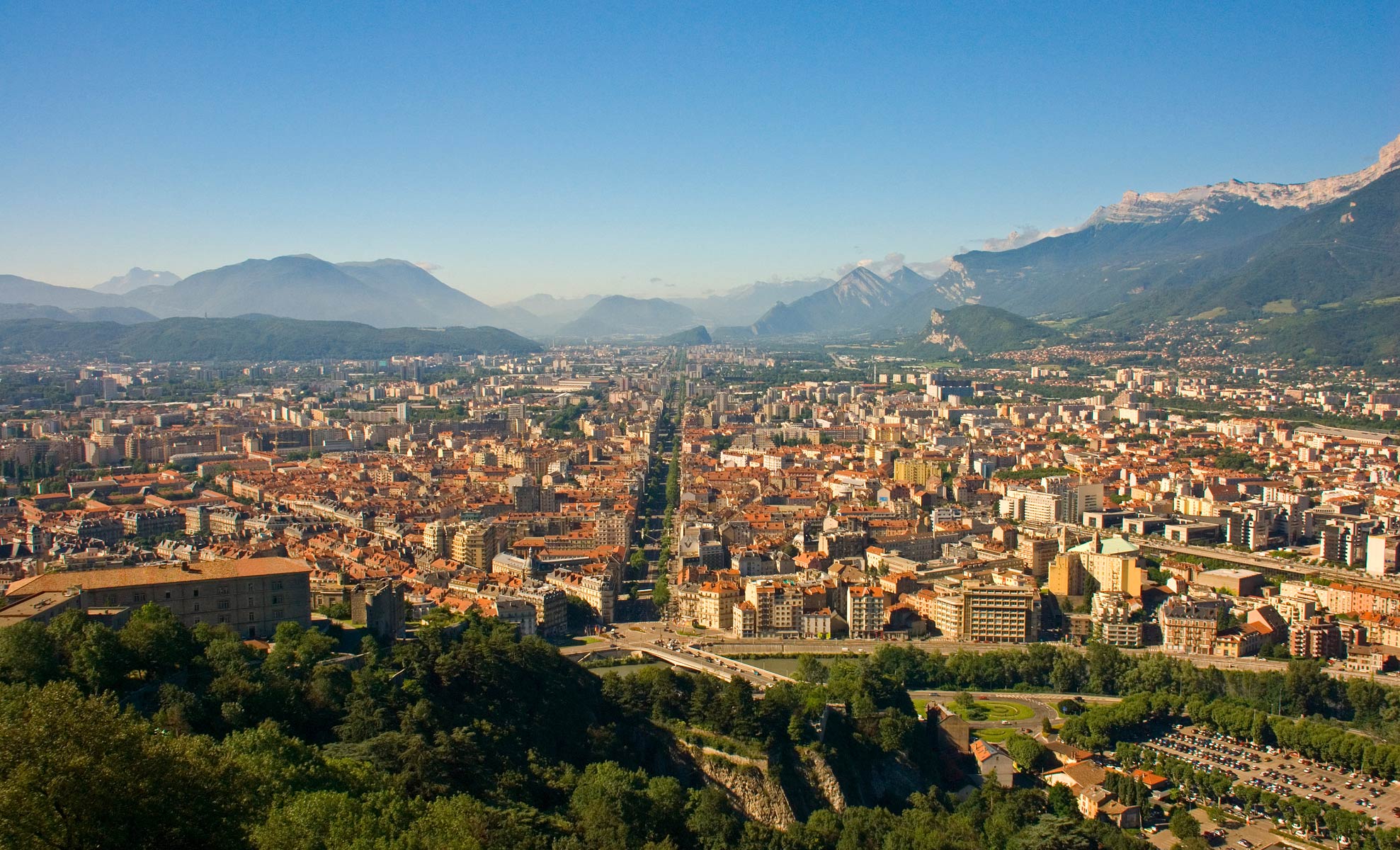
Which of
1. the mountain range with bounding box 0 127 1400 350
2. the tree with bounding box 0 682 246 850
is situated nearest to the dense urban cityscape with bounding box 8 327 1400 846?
the tree with bounding box 0 682 246 850

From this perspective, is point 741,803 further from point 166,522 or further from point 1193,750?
point 166,522

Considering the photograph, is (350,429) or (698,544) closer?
(698,544)

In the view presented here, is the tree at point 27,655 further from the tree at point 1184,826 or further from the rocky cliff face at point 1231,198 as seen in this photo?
the rocky cliff face at point 1231,198

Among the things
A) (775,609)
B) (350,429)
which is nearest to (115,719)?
(775,609)

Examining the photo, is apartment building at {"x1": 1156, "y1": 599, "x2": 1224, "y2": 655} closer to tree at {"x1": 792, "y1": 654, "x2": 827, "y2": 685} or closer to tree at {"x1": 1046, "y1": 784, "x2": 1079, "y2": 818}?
tree at {"x1": 792, "y1": 654, "x2": 827, "y2": 685}

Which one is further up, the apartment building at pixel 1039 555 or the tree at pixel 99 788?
the tree at pixel 99 788

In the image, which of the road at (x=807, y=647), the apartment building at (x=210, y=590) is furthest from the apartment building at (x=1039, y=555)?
the apartment building at (x=210, y=590)

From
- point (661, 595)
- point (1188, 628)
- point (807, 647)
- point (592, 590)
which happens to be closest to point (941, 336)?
point (1188, 628)
